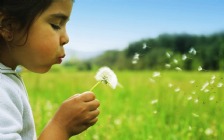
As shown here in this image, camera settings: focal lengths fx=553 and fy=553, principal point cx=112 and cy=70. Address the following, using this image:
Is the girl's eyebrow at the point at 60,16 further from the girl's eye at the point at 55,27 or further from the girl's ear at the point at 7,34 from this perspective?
the girl's ear at the point at 7,34

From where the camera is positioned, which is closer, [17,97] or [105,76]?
[17,97]

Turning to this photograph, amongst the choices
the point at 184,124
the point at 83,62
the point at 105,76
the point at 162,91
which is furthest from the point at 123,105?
the point at 83,62

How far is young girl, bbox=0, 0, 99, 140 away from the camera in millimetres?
1971

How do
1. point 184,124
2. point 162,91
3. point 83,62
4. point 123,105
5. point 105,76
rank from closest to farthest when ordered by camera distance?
point 105,76
point 184,124
point 162,91
point 123,105
point 83,62

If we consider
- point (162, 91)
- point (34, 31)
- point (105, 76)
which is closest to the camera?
point (34, 31)

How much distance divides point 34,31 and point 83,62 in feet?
30.7

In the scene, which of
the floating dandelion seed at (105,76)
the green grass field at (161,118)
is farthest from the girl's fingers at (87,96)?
the green grass field at (161,118)

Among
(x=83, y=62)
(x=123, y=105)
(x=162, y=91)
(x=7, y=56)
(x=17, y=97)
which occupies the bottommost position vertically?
(x=83, y=62)

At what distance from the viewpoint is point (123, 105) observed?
473 cm

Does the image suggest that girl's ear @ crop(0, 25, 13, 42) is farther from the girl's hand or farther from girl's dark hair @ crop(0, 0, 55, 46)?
the girl's hand

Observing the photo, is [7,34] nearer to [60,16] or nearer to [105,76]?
[60,16]

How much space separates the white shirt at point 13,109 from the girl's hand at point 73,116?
77 mm

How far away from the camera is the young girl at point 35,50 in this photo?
1.97 metres

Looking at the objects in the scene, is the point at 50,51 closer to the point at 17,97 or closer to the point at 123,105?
the point at 17,97
